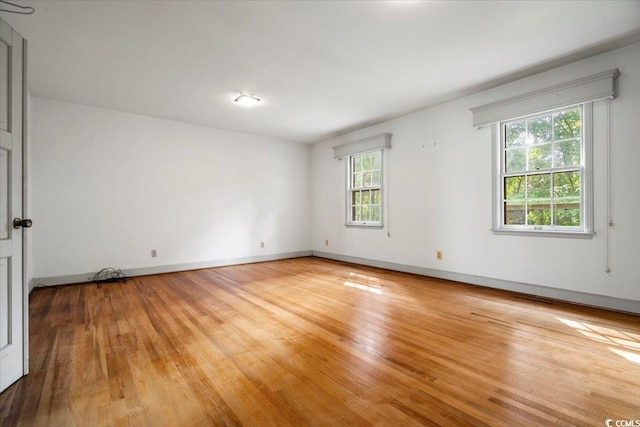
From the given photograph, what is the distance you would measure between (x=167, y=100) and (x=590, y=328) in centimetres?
557

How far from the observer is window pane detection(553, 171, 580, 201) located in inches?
130

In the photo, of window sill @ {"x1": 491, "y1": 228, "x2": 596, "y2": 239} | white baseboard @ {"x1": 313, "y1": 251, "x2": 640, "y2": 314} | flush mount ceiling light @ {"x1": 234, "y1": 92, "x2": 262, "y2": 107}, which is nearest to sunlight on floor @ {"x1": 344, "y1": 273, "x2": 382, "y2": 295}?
white baseboard @ {"x1": 313, "y1": 251, "x2": 640, "y2": 314}

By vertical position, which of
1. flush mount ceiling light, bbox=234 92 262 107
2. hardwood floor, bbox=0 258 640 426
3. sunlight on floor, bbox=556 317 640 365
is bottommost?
hardwood floor, bbox=0 258 640 426

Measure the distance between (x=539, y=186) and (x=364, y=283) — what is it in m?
2.54

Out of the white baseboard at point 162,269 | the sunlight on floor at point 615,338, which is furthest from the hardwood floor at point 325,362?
the white baseboard at point 162,269

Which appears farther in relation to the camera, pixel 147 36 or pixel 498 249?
pixel 498 249

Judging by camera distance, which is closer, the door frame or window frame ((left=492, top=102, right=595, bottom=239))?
the door frame

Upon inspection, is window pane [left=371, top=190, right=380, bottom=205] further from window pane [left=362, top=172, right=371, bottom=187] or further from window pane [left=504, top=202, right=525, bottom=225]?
window pane [left=504, top=202, right=525, bottom=225]

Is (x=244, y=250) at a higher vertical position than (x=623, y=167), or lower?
lower

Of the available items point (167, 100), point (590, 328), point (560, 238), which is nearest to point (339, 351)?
point (590, 328)

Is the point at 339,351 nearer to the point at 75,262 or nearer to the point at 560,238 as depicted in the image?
the point at 560,238

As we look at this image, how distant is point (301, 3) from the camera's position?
2.32 m

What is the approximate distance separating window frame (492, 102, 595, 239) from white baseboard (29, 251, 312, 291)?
14.1ft

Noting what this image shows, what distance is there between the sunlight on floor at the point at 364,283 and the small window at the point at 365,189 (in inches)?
46.7
